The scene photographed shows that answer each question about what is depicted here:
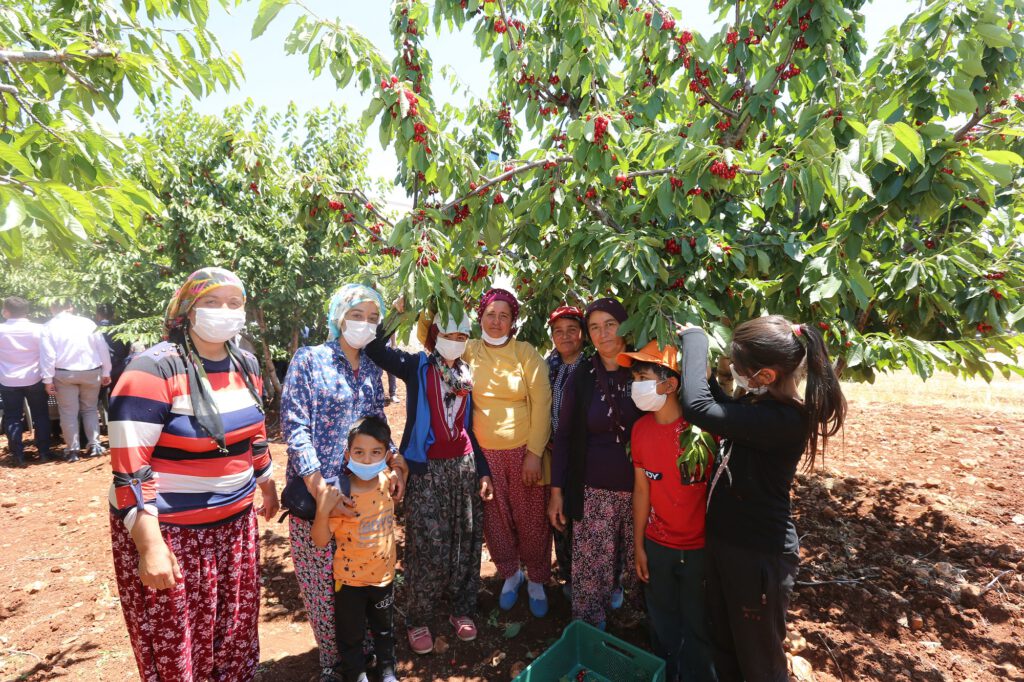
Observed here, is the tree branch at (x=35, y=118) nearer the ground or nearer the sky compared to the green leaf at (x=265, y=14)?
nearer the ground

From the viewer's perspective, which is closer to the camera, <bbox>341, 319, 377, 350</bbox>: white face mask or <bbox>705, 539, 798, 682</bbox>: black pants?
<bbox>705, 539, 798, 682</bbox>: black pants

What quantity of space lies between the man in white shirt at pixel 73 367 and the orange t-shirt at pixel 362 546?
5589mm

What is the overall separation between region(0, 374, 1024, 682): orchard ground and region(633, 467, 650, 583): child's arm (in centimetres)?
70

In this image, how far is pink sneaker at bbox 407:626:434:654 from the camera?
2.63 metres

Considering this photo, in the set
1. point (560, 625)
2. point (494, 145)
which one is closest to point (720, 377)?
point (560, 625)

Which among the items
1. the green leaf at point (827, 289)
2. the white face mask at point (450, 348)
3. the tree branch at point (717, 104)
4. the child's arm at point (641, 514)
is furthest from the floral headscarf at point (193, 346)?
the tree branch at point (717, 104)

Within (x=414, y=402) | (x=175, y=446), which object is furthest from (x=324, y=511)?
(x=414, y=402)

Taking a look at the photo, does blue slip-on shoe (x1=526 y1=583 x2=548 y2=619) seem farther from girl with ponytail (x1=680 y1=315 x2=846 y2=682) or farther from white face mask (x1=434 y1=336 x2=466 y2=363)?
white face mask (x1=434 y1=336 x2=466 y2=363)

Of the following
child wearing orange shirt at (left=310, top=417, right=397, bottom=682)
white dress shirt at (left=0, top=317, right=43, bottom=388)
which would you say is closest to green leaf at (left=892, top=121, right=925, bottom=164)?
child wearing orange shirt at (left=310, top=417, right=397, bottom=682)

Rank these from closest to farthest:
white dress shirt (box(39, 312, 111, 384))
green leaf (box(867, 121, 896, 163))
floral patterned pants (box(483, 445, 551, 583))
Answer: green leaf (box(867, 121, 896, 163)) → floral patterned pants (box(483, 445, 551, 583)) → white dress shirt (box(39, 312, 111, 384))

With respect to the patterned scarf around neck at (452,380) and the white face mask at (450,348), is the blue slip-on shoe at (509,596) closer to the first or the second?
the patterned scarf around neck at (452,380)

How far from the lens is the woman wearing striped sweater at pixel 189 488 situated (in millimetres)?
1736

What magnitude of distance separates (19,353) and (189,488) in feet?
19.5

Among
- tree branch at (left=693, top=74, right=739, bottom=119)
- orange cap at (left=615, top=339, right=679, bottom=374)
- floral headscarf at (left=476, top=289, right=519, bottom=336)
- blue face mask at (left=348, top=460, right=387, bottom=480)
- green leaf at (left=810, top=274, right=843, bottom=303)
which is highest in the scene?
tree branch at (left=693, top=74, right=739, bottom=119)
